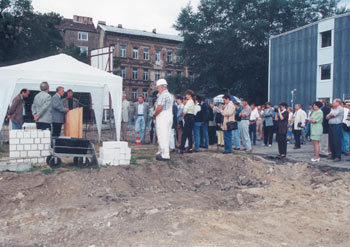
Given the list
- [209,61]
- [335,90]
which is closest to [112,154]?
[335,90]

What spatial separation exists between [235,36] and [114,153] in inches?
1289

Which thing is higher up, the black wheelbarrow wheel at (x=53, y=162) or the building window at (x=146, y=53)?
the building window at (x=146, y=53)

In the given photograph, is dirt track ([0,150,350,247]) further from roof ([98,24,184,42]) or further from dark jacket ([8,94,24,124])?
roof ([98,24,184,42])

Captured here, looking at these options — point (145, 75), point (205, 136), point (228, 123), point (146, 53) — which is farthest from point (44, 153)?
point (146, 53)

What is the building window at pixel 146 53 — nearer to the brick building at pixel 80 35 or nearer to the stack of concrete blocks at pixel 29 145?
the brick building at pixel 80 35

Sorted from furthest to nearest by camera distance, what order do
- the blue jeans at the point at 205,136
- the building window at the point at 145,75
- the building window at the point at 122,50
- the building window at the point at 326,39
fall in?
1. the building window at the point at 145,75
2. the building window at the point at 122,50
3. the building window at the point at 326,39
4. the blue jeans at the point at 205,136

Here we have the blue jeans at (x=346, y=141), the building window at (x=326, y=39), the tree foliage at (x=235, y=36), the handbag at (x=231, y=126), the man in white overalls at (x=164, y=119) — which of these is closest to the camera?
the man in white overalls at (x=164, y=119)

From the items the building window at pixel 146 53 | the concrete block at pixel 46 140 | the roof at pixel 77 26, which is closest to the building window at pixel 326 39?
the concrete block at pixel 46 140

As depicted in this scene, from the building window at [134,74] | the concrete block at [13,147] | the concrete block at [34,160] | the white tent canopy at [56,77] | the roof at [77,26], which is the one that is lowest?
the concrete block at [34,160]

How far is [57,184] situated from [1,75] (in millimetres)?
4822

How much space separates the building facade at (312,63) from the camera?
28562 mm

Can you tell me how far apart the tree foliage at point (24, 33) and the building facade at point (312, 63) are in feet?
73.1

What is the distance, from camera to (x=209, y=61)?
4112cm

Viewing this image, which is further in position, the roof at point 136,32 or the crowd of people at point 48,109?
the roof at point 136,32
